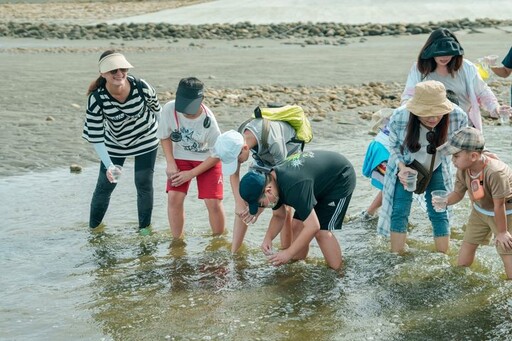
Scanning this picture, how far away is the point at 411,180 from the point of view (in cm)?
658

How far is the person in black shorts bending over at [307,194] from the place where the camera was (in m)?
6.07

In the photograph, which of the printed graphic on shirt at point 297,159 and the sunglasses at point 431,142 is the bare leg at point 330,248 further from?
the sunglasses at point 431,142

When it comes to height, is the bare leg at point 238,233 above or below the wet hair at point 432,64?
below

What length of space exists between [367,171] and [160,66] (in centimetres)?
1207

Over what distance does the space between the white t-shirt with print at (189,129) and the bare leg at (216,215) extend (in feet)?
1.40

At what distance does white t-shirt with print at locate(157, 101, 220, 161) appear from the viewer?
734cm

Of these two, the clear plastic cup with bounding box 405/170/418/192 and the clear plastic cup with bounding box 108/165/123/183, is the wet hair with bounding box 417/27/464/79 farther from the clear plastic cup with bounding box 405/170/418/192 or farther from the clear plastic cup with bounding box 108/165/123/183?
the clear plastic cup with bounding box 108/165/123/183

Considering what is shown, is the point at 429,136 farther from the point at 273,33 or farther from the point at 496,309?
the point at 273,33

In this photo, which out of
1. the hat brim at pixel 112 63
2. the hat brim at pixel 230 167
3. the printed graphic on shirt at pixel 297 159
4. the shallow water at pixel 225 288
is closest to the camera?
the shallow water at pixel 225 288

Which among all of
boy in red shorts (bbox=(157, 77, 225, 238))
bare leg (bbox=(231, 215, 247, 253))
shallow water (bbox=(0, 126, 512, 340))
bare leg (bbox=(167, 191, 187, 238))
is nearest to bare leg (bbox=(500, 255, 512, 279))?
shallow water (bbox=(0, 126, 512, 340))

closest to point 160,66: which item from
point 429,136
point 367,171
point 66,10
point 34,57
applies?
point 34,57

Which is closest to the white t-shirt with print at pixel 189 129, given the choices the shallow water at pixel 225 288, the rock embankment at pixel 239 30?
the shallow water at pixel 225 288

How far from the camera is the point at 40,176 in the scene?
34.2 ft

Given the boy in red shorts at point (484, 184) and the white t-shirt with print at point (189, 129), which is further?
the white t-shirt with print at point (189, 129)
